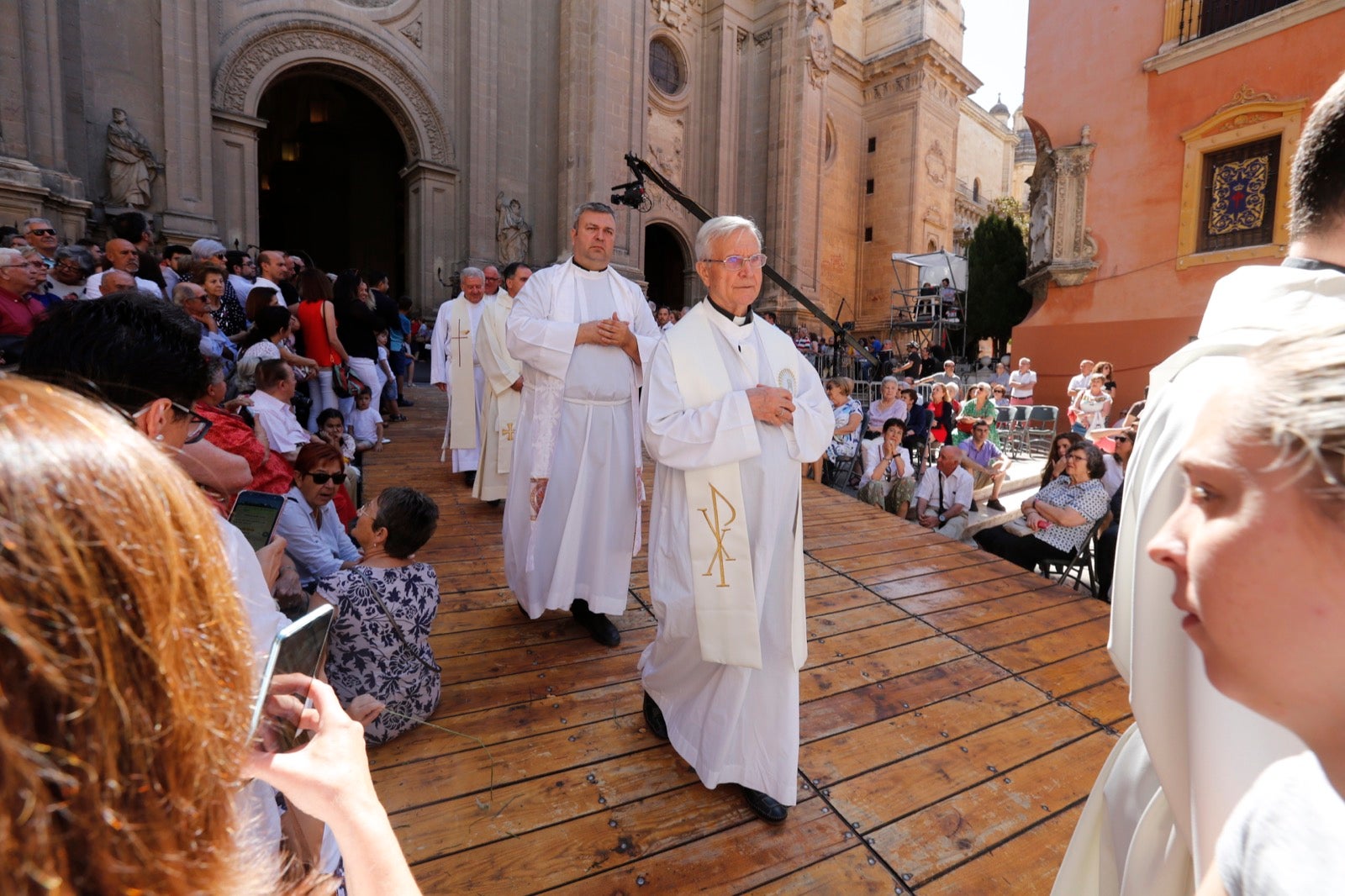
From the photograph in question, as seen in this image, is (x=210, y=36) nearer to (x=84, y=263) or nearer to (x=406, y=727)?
(x=84, y=263)

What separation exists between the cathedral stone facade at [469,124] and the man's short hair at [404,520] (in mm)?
8685

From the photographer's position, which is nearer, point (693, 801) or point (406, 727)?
point (693, 801)

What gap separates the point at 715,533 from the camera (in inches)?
93.9

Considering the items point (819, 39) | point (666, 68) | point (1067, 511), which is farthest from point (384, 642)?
point (819, 39)

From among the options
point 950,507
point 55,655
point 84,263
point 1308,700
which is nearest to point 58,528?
point 55,655

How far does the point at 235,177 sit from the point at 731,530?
11.8m

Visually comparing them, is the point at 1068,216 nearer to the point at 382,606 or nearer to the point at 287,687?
the point at 382,606

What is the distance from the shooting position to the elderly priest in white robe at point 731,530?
2301 millimetres

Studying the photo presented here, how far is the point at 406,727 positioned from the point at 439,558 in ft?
5.95

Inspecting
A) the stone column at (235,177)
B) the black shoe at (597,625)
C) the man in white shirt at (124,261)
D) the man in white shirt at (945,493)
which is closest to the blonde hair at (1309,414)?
the black shoe at (597,625)

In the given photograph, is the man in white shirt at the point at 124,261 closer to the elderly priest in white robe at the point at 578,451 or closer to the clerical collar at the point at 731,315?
the elderly priest in white robe at the point at 578,451

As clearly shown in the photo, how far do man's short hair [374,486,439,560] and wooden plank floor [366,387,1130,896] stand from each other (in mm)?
688

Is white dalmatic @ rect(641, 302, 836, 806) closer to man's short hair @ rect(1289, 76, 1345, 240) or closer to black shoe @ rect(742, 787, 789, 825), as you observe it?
black shoe @ rect(742, 787, 789, 825)

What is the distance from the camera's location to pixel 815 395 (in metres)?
2.61
